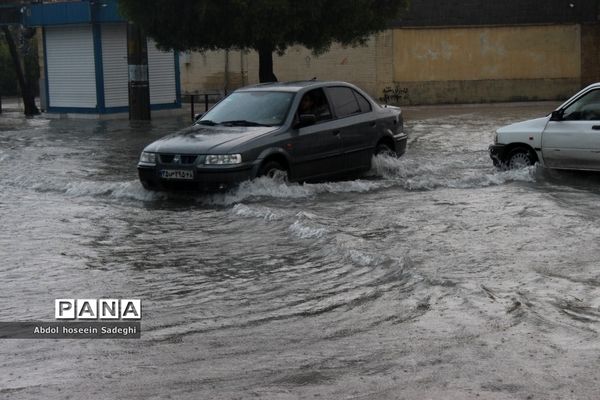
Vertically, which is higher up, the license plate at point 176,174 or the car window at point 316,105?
the car window at point 316,105

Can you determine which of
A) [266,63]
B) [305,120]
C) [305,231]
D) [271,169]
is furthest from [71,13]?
[305,231]

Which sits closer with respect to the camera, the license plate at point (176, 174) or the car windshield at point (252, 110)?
the license plate at point (176, 174)

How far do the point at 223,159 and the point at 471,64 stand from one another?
25.7 metres

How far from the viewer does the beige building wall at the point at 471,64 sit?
36.3 meters

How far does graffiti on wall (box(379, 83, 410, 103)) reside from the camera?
119 feet

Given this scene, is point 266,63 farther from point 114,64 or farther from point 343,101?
point 343,101

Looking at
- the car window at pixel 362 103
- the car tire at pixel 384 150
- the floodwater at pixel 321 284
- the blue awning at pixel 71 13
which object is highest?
the blue awning at pixel 71 13

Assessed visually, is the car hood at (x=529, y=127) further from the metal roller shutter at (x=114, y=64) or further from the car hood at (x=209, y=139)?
the metal roller shutter at (x=114, y=64)

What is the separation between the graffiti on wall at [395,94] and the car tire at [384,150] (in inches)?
846

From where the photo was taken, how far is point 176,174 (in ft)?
41.0

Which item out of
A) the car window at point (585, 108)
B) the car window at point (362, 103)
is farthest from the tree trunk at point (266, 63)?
the car window at point (585, 108)

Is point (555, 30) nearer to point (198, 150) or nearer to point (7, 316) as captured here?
point (198, 150)

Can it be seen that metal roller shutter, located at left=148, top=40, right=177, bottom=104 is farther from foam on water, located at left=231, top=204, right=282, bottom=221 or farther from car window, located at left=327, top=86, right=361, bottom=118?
foam on water, located at left=231, top=204, right=282, bottom=221

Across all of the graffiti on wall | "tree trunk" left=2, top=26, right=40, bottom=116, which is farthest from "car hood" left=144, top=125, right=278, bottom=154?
the graffiti on wall
